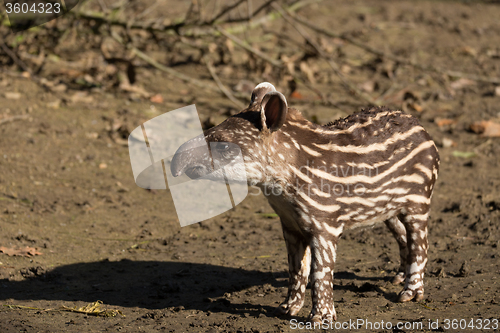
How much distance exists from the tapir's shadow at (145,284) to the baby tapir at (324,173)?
0.73m

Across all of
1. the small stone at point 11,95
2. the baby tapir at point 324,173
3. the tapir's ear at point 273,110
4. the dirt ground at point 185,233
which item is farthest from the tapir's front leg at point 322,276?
the small stone at point 11,95

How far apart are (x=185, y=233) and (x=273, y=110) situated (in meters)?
2.81

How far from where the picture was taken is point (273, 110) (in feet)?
13.4

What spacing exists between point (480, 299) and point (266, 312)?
177 centimetres

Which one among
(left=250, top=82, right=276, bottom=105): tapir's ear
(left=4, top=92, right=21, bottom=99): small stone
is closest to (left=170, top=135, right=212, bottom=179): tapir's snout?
(left=250, top=82, right=276, bottom=105): tapir's ear

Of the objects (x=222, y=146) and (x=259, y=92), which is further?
(x=259, y=92)

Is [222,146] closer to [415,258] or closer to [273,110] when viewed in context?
[273,110]

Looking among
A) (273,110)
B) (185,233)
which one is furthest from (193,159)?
(185,233)

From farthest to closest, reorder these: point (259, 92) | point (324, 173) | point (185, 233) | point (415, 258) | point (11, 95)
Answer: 1. point (11, 95)
2. point (185, 233)
3. point (415, 258)
4. point (259, 92)
5. point (324, 173)

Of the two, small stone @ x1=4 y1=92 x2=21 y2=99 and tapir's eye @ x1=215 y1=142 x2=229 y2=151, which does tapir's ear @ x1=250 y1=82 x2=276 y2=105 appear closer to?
tapir's eye @ x1=215 y1=142 x2=229 y2=151

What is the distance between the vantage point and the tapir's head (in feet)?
13.2

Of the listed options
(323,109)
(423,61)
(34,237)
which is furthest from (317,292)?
(423,61)

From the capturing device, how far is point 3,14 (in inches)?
371

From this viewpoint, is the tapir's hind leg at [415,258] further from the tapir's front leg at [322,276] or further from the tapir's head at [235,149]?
the tapir's head at [235,149]
